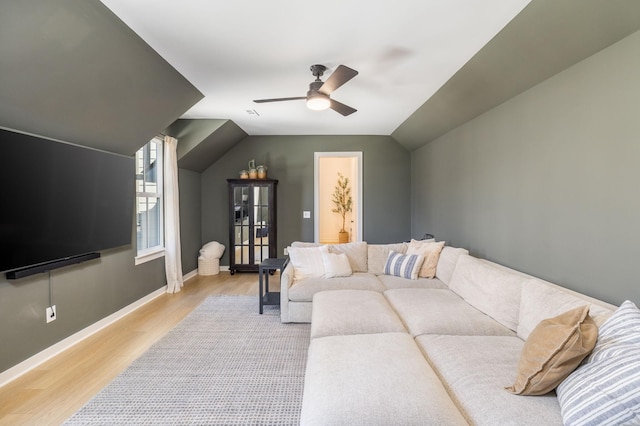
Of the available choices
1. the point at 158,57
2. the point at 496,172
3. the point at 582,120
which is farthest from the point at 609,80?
the point at 158,57

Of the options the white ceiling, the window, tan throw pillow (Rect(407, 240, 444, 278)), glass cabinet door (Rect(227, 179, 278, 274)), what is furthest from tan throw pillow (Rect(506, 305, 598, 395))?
glass cabinet door (Rect(227, 179, 278, 274))

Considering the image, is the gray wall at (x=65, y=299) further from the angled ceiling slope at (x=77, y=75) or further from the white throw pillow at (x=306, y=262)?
the white throw pillow at (x=306, y=262)

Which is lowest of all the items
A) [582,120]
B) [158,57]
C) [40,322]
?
[40,322]

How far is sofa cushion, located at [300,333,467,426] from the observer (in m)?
1.30

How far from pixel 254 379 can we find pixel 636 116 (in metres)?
2.94

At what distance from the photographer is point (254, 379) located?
2.34m

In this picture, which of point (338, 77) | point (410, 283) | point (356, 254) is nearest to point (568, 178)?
point (410, 283)

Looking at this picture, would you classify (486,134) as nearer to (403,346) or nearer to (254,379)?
(403,346)

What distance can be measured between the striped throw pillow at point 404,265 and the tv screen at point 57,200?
308 cm

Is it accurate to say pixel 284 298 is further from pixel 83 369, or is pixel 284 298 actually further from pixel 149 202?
pixel 149 202

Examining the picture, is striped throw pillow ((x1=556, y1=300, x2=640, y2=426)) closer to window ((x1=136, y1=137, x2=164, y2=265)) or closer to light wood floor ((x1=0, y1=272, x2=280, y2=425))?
light wood floor ((x1=0, y1=272, x2=280, y2=425))

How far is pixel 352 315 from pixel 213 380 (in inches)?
45.1

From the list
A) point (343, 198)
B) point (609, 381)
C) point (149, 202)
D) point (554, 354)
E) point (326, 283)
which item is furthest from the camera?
point (343, 198)

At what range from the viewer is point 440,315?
94.3 inches
